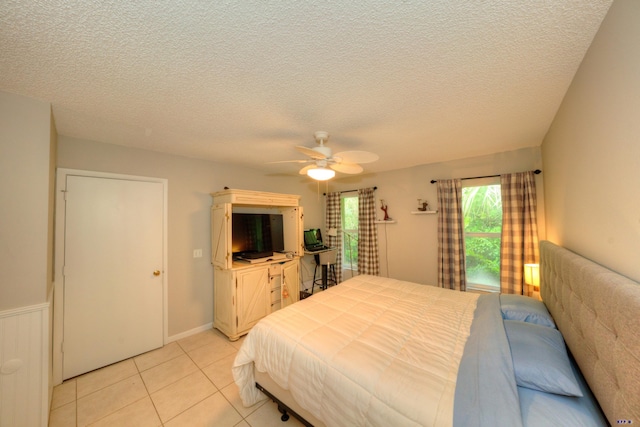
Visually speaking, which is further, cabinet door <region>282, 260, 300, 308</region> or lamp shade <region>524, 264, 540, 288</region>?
cabinet door <region>282, 260, 300, 308</region>

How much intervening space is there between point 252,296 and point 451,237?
302 centimetres

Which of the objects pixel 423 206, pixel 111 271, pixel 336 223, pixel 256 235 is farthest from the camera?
pixel 336 223

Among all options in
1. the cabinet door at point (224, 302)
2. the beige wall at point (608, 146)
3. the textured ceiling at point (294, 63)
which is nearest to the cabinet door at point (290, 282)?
the cabinet door at point (224, 302)

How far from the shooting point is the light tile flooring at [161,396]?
1740 mm

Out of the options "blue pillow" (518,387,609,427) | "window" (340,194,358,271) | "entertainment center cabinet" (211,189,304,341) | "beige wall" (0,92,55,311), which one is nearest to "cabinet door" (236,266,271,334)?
"entertainment center cabinet" (211,189,304,341)

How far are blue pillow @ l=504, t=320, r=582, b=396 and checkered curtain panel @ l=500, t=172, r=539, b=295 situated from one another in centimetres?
166

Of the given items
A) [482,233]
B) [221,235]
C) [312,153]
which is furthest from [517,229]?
[221,235]

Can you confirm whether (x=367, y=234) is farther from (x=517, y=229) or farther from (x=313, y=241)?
(x=517, y=229)

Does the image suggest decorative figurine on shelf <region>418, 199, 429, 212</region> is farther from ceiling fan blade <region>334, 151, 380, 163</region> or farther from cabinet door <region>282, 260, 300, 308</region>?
cabinet door <region>282, 260, 300, 308</region>

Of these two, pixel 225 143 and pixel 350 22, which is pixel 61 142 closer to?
pixel 225 143

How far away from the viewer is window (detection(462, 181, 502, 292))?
3.11m

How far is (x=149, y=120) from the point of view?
1.96 metres

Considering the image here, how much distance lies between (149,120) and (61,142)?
1140mm

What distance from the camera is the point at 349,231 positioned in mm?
4773
